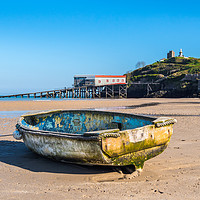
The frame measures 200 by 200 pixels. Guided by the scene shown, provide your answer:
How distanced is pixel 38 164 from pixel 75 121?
2.18m

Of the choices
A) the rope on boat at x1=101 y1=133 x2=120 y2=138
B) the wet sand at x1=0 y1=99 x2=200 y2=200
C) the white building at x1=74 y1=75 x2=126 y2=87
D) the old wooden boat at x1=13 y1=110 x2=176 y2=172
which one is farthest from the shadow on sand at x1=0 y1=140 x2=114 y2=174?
the white building at x1=74 y1=75 x2=126 y2=87

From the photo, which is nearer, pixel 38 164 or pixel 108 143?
pixel 108 143

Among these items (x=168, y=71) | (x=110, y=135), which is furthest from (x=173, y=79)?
(x=110, y=135)

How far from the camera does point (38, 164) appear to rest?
4.77m

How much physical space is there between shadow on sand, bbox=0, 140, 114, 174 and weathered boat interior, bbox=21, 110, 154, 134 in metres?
0.87

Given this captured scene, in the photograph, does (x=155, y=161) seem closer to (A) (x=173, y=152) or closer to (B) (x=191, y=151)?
(A) (x=173, y=152)

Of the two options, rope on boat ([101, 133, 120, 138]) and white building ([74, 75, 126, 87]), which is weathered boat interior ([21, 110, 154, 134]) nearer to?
rope on boat ([101, 133, 120, 138])

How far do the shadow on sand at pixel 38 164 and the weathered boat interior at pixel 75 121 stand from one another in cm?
87

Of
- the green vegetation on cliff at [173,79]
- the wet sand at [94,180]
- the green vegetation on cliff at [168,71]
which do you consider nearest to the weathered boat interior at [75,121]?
the wet sand at [94,180]

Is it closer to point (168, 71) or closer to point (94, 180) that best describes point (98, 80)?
point (168, 71)

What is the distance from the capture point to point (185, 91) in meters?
53.5

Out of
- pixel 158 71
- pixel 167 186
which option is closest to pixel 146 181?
pixel 167 186

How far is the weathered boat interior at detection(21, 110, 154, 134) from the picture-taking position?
614 cm

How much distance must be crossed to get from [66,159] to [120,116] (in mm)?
2173
